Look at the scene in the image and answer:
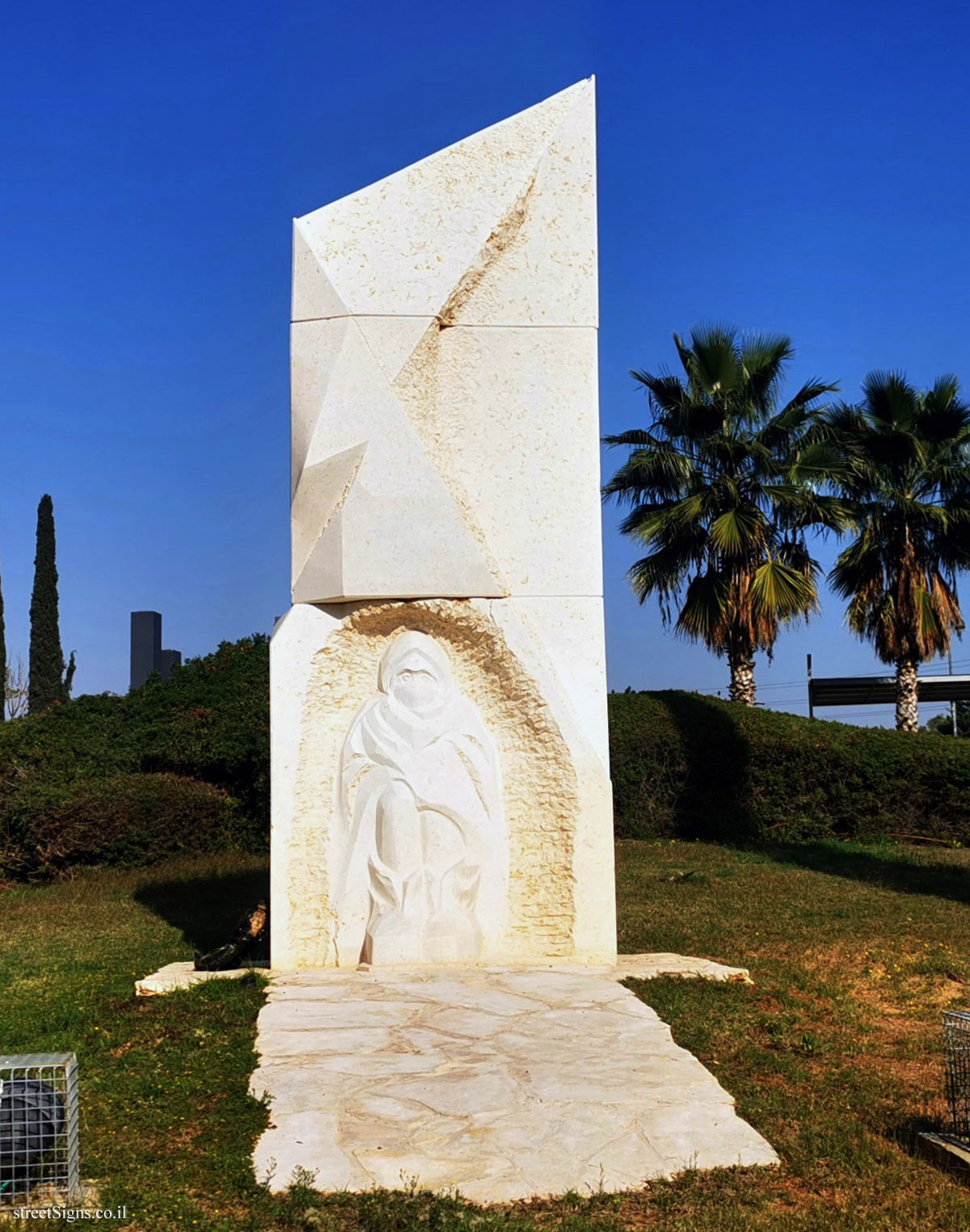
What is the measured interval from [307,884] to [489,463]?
9.17 ft

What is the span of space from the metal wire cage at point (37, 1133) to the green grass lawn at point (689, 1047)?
171 mm

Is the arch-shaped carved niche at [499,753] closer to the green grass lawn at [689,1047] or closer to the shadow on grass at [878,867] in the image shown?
the green grass lawn at [689,1047]

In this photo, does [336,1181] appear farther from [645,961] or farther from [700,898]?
[700,898]

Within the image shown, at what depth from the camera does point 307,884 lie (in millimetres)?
6895

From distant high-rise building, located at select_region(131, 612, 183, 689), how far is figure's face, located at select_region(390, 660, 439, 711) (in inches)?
937

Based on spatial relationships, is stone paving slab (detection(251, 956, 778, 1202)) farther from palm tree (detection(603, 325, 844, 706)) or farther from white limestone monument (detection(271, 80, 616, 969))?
palm tree (detection(603, 325, 844, 706))

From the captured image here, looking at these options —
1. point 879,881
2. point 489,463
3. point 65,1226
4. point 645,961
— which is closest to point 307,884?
point 645,961

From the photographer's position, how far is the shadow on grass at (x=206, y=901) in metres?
8.99

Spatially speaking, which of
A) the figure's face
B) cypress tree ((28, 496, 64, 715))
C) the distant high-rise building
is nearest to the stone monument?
the figure's face

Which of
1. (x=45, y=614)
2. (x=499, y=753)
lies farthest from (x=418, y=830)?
(x=45, y=614)

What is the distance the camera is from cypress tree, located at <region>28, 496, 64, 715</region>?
90.1 feet

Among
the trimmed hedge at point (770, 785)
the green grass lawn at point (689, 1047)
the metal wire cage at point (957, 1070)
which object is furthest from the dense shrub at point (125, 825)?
the metal wire cage at point (957, 1070)

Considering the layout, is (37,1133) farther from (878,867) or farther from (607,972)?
(878,867)

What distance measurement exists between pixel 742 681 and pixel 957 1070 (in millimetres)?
12682
